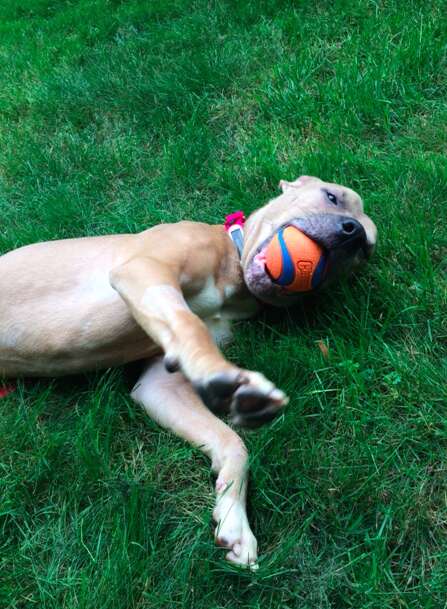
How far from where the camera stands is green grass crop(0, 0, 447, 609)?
2.50 meters

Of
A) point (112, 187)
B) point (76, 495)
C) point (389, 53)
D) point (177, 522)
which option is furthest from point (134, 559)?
point (389, 53)

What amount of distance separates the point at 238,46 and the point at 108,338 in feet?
12.0

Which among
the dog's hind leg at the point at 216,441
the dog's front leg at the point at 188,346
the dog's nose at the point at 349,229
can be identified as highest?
the dog's front leg at the point at 188,346

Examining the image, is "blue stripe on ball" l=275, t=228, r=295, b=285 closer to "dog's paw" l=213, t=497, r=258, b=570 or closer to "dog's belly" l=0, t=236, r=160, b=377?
"dog's belly" l=0, t=236, r=160, b=377

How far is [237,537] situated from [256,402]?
2.36 feet

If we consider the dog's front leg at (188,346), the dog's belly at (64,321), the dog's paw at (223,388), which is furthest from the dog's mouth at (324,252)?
the dog's paw at (223,388)

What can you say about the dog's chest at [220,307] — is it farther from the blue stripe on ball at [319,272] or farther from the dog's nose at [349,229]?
the dog's nose at [349,229]

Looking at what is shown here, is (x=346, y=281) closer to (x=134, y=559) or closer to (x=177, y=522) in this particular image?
(x=177, y=522)

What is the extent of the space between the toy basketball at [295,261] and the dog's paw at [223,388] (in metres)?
→ 1.09

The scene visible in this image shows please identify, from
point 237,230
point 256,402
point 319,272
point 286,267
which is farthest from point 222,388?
point 237,230

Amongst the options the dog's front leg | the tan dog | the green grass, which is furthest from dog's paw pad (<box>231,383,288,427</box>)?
the green grass

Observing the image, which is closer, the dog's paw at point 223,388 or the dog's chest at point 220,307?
the dog's paw at point 223,388

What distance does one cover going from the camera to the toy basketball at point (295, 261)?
10.5 feet

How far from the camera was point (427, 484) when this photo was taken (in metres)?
2.66
